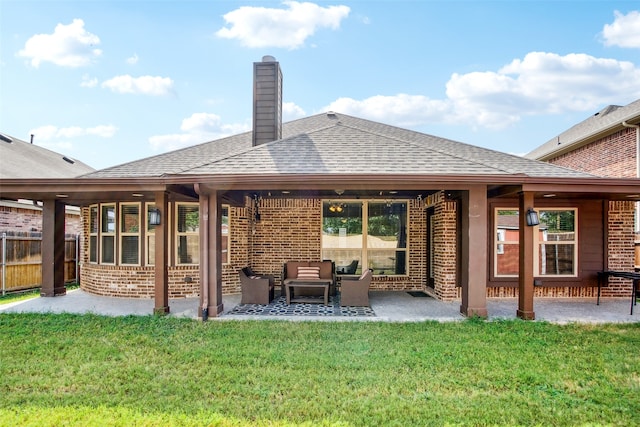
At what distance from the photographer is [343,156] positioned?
7090 mm

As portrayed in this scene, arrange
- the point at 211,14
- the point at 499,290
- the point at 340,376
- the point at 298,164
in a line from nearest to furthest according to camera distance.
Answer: the point at 340,376
the point at 298,164
the point at 499,290
the point at 211,14

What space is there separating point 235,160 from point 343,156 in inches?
83.5

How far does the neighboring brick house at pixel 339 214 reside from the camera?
245 inches

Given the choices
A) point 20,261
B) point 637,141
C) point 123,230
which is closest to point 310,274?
point 123,230

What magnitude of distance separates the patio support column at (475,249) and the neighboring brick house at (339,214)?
2cm

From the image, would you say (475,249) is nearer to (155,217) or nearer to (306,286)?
(306,286)

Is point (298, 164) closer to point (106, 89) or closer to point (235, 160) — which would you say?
point (235, 160)

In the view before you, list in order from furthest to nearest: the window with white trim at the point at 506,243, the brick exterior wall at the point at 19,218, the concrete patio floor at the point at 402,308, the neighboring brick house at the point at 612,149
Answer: the brick exterior wall at the point at 19,218 < the neighboring brick house at the point at 612,149 < the window with white trim at the point at 506,243 < the concrete patio floor at the point at 402,308

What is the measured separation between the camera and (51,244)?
8453 millimetres

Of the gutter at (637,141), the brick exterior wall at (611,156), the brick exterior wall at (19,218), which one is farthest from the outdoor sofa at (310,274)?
the brick exterior wall at (611,156)

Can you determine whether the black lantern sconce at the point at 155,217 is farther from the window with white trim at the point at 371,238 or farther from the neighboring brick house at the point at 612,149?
the neighboring brick house at the point at 612,149

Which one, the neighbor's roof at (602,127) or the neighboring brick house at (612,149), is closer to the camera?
the neighboring brick house at (612,149)

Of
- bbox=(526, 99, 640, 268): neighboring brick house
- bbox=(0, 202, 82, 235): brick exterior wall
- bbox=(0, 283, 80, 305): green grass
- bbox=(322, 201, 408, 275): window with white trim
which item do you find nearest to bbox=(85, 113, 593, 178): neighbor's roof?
bbox=(322, 201, 408, 275): window with white trim

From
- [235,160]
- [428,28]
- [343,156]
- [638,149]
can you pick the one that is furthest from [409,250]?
[638,149]
